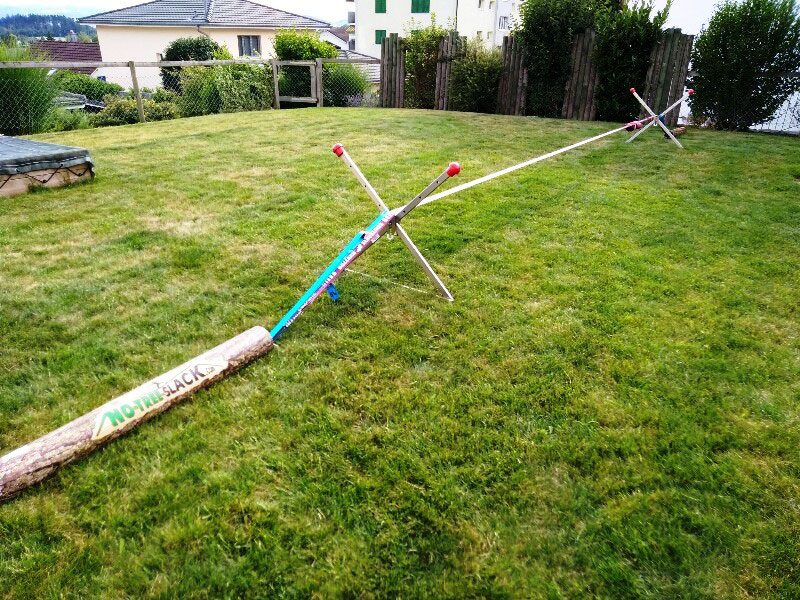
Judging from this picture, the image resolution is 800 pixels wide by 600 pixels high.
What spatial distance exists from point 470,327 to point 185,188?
→ 4535 millimetres

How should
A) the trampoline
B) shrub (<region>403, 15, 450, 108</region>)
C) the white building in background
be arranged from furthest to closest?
the white building in background < shrub (<region>403, 15, 450, 108</region>) < the trampoline

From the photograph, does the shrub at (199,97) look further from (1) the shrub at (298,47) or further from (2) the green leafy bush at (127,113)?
(1) the shrub at (298,47)

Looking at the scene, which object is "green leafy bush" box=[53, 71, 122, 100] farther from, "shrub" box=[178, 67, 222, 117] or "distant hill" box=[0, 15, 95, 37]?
"distant hill" box=[0, 15, 95, 37]

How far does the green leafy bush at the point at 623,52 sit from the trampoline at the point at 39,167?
10009 millimetres

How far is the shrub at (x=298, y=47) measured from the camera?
16.5 m

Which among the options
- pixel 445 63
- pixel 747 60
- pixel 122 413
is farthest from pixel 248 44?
pixel 122 413

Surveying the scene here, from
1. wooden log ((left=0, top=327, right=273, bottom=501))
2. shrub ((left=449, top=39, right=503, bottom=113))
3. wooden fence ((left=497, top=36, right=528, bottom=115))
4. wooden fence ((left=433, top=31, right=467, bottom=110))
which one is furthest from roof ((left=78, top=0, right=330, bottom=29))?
wooden log ((left=0, top=327, right=273, bottom=501))

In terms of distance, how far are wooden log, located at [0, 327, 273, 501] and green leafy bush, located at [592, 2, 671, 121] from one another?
10.8 m

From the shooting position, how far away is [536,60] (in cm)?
1189

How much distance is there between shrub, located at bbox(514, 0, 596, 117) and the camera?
11.3m

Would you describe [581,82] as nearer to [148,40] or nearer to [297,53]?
[297,53]

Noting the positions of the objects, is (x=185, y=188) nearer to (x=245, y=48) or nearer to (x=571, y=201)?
(x=571, y=201)

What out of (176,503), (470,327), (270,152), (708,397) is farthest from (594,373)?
A: (270,152)

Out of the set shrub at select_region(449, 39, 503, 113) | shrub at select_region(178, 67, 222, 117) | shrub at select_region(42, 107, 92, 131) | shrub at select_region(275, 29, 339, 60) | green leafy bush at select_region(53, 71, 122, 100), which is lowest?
green leafy bush at select_region(53, 71, 122, 100)
